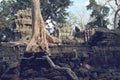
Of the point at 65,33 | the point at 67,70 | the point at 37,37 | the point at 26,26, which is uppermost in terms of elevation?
the point at 26,26

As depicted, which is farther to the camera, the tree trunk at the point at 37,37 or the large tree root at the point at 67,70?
the tree trunk at the point at 37,37

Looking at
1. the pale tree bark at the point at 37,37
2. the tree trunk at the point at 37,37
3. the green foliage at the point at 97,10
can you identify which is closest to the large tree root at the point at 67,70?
the pale tree bark at the point at 37,37

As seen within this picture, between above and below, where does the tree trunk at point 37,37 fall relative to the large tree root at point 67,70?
above

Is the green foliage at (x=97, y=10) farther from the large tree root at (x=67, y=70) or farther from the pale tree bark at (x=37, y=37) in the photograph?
the large tree root at (x=67, y=70)

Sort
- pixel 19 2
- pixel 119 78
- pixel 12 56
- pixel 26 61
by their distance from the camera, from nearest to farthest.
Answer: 1. pixel 119 78
2. pixel 26 61
3. pixel 12 56
4. pixel 19 2

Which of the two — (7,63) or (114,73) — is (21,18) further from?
(114,73)

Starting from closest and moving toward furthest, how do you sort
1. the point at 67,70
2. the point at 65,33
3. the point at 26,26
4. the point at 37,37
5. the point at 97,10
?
1. the point at 67,70
2. the point at 37,37
3. the point at 26,26
4. the point at 65,33
5. the point at 97,10

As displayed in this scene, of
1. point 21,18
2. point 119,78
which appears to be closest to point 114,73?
point 119,78

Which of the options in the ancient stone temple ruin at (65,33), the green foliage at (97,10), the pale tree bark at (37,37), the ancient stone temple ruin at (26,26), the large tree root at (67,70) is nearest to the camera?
the large tree root at (67,70)

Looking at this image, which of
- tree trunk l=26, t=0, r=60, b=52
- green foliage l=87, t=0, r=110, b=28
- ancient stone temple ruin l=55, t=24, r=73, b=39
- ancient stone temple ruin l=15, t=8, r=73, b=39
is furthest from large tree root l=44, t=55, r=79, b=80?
green foliage l=87, t=0, r=110, b=28

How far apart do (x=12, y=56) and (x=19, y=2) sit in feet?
71.0

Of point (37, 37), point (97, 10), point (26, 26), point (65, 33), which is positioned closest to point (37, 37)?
point (37, 37)

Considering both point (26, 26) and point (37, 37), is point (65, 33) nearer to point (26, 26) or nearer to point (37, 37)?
point (26, 26)

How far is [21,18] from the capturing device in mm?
32156
